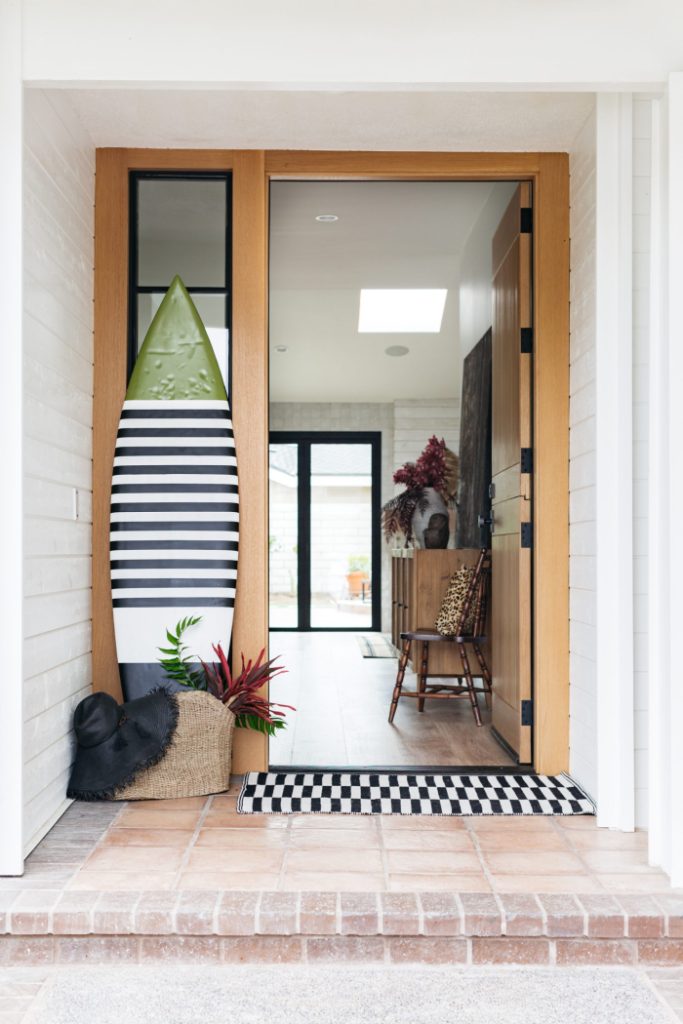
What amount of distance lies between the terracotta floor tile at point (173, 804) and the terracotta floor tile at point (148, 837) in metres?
0.21

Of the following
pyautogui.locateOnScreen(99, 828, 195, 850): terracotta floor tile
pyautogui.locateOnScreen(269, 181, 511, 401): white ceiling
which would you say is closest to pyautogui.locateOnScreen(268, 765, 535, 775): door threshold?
pyautogui.locateOnScreen(99, 828, 195, 850): terracotta floor tile

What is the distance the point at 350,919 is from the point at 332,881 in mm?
173

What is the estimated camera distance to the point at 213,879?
2463 millimetres

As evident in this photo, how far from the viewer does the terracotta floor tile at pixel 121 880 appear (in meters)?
2.40

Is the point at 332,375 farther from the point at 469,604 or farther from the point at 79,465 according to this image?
the point at 79,465

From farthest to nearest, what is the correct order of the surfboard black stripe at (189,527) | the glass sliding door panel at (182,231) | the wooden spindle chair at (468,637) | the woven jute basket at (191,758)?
1. the wooden spindle chair at (468,637)
2. the glass sliding door panel at (182,231)
3. the surfboard black stripe at (189,527)
4. the woven jute basket at (191,758)

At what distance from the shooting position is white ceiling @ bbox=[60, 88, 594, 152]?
119 inches

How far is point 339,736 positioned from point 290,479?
217 inches

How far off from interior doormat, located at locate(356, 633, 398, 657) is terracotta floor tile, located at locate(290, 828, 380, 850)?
4.35m

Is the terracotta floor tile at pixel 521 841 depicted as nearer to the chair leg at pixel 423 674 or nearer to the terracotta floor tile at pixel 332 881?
the terracotta floor tile at pixel 332 881

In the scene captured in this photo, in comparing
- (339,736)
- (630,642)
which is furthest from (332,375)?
(630,642)

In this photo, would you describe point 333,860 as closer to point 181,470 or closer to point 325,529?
point 181,470

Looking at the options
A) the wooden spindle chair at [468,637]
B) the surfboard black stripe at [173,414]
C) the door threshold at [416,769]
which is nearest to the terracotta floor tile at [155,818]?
the door threshold at [416,769]

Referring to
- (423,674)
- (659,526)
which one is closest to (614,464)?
(659,526)
